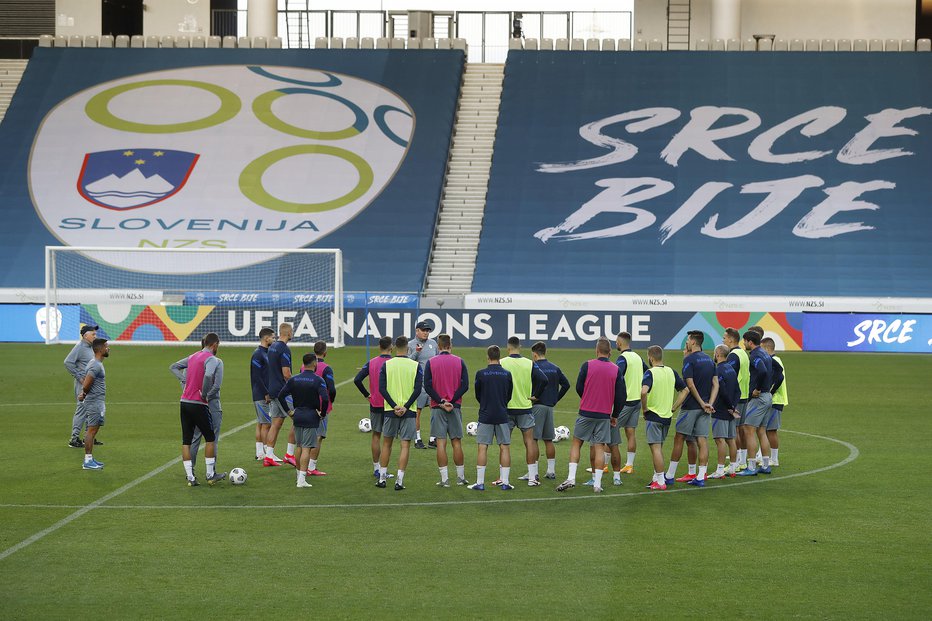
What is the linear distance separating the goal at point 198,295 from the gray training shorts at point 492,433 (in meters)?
23.6

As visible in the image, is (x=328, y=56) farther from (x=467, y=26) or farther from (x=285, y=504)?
(x=285, y=504)

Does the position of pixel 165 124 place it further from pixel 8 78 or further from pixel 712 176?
pixel 712 176

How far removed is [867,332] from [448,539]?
30113mm

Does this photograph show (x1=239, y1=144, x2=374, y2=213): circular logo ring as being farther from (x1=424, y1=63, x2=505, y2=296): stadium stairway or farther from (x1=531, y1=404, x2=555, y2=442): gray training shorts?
(x1=531, y1=404, x2=555, y2=442): gray training shorts

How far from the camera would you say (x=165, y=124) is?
51156 mm

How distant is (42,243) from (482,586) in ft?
129

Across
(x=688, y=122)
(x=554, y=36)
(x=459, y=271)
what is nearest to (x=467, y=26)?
(x=554, y=36)

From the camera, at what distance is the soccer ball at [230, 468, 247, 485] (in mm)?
15539

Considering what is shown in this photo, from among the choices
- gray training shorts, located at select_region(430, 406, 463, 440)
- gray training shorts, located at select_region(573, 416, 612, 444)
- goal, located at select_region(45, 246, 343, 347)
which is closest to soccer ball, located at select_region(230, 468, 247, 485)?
gray training shorts, located at select_region(430, 406, 463, 440)

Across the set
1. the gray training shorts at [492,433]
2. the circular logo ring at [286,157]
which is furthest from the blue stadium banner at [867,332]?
the gray training shorts at [492,433]

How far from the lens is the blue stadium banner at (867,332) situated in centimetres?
3844

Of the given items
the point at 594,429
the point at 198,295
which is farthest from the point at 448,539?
the point at 198,295

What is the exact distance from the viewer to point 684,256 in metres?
43.9

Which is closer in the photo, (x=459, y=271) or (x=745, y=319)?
(x=745, y=319)
